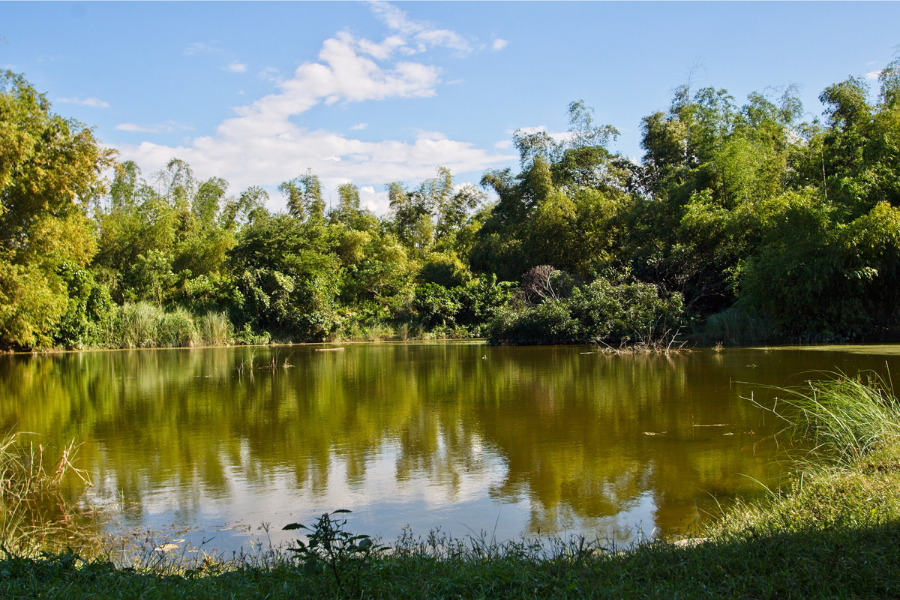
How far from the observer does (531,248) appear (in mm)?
32719

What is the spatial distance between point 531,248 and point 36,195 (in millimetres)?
21129

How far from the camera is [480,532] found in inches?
192

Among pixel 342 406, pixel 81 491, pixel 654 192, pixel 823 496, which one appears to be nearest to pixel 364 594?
pixel 823 496

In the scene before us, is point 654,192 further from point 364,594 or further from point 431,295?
point 364,594

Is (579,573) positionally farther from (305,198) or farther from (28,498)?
(305,198)

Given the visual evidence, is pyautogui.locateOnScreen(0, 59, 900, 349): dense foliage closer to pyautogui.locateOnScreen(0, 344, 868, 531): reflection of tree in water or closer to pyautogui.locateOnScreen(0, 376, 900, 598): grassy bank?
pyautogui.locateOnScreen(0, 344, 868, 531): reflection of tree in water

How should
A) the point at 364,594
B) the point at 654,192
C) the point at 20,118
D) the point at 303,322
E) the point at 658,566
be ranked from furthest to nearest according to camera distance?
the point at 654,192, the point at 303,322, the point at 20,118, the point at 658,566, the point at 364,594

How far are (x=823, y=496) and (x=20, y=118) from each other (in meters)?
20.7

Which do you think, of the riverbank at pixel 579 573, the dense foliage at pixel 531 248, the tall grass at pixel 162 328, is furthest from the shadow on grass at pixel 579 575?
the tall grass at pixel 162 328

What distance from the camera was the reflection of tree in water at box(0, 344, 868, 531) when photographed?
612cm

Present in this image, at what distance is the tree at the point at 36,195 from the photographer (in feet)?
58.4

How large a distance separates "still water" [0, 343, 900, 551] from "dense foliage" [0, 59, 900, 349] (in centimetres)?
446

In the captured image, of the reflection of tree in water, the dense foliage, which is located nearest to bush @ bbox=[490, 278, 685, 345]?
the dense foliage

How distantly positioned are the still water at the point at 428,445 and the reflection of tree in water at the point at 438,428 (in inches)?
1.3
